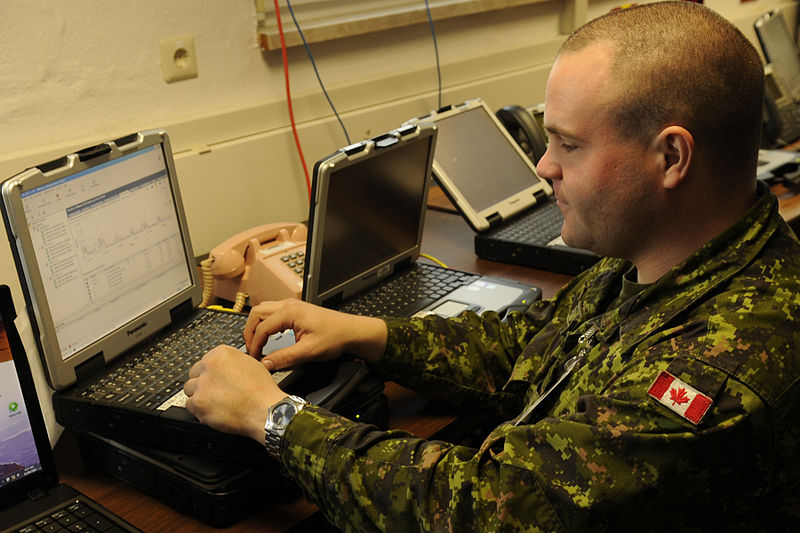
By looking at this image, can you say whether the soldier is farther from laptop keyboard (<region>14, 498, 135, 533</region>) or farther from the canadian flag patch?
laptop keyboard (<region>14, 498, 135, 533</region>)

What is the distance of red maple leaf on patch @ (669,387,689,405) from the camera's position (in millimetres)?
795

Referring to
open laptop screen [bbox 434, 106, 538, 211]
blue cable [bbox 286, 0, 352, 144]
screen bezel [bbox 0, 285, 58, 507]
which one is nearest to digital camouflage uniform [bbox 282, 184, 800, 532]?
screen bezel [bbox 0, 285, 58, 507]

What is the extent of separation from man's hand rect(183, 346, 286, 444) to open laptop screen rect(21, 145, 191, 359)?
0.18 m

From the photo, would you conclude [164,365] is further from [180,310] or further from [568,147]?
[568,147]

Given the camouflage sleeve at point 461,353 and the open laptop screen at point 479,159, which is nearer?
the camouflage sleeve at point 461,353

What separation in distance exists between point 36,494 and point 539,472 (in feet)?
2.03

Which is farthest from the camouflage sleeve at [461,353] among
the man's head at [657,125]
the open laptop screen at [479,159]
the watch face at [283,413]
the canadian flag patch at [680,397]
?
the open laptop screen at [479,159]

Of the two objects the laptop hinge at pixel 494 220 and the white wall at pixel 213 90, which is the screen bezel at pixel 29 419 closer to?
the white wall at pixel 213 90

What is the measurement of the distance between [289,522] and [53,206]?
1.64 ft

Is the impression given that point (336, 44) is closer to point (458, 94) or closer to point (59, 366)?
point (458, 94)

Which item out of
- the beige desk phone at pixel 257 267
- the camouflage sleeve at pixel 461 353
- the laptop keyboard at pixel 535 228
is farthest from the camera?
the laptop keyboard at pixel 535 228

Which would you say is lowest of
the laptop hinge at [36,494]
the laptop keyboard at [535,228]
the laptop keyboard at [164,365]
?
the laptop hinge at [36,494]

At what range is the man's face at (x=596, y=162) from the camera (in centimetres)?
92

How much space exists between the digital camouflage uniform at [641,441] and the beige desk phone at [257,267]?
50cm
